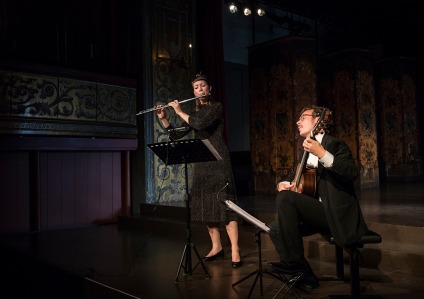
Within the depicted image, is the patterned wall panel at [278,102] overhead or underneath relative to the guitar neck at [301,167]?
overhead

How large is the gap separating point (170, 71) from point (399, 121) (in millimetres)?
5263

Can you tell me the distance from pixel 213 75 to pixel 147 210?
2.44 m

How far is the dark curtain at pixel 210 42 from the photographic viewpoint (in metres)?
6.59

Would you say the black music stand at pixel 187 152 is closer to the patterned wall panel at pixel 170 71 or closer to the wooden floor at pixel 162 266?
the wooden floor at pixel 162 266

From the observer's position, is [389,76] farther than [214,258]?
Yes

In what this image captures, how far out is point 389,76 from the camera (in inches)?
345

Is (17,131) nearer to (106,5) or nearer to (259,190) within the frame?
(106,5)

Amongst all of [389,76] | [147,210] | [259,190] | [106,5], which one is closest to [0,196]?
[147,210]

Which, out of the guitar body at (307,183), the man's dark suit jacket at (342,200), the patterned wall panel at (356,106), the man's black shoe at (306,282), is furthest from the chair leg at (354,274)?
the patterned wall panel at (356,106)

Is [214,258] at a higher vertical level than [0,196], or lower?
lower

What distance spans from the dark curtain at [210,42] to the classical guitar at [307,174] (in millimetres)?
4159

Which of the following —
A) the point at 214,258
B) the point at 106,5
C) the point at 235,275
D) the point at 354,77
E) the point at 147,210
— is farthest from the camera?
the point at 354,77

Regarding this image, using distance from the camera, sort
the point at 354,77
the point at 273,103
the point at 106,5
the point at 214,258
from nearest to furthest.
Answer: the point at 214,258, the point at 106,5, the point at 273,103, the point at 354,77

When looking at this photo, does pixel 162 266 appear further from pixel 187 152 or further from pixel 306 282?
pixel 306 282
